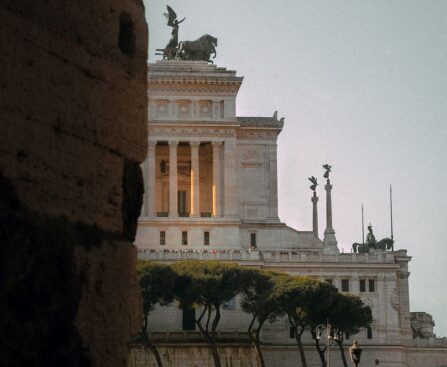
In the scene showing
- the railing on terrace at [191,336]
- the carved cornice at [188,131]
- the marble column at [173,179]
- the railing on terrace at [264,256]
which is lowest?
the railing on terrace at [191,336]

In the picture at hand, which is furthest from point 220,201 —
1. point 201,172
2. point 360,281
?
point 360,281

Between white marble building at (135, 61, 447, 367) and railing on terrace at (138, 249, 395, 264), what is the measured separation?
8 cm

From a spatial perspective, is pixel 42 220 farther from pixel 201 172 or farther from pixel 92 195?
pixel 201 172

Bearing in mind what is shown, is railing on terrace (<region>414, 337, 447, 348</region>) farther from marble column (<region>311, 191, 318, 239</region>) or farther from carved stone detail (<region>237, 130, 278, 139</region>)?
carved stone detail (<region>237, 130, 278, 139</region>)

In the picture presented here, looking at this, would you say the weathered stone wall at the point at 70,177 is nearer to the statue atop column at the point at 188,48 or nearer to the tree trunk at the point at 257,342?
the tree trunk at the point at 257,342

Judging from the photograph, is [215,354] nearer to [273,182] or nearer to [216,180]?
[216,180]

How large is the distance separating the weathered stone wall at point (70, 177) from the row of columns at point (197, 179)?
92.4 metres

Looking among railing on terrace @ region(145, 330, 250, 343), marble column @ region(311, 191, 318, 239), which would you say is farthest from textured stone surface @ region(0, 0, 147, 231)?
marble column @ region(311, 191, 318, 239)

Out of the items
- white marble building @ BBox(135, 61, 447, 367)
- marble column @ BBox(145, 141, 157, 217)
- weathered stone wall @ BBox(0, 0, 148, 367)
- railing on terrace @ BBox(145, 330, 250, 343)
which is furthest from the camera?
marble column @ BBox(145, 141, 157, 217)

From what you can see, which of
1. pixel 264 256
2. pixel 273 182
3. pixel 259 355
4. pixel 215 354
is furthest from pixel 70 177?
pixel 273 182

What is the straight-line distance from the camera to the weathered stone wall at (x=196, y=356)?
90.6m

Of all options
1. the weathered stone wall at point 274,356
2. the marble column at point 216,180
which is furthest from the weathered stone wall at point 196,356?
the marble column at point 216,180

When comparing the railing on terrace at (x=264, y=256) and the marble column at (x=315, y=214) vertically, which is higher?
the marble column at (x=315, y=214)

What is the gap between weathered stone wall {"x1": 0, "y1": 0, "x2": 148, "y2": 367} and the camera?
1277 centimetres
